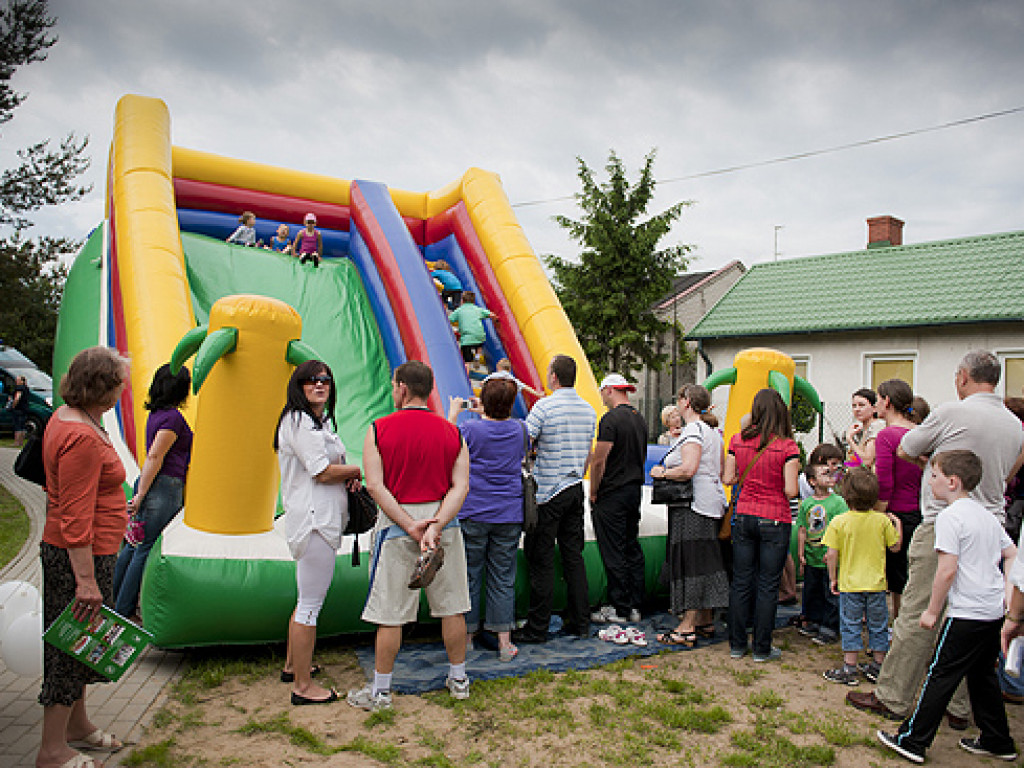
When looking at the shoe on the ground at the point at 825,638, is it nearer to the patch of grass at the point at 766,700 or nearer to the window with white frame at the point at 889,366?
the patch of grass at the point at 766,700

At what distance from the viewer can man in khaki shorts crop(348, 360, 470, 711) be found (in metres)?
3.46

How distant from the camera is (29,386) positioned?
1541cm

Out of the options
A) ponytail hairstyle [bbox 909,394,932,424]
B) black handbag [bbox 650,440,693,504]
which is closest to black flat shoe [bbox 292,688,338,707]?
black handbag [bbox 650,440,693,504]

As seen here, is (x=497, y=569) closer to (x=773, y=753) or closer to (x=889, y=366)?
(x=773, y=753)

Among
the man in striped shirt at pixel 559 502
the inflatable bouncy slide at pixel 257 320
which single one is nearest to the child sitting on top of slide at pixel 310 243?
the inflatable bouncy slide at pixel 257 320

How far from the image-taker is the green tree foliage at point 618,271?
18.4 m

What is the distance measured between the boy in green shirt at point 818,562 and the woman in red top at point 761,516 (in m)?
0.60

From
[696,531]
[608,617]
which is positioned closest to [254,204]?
[608,617]

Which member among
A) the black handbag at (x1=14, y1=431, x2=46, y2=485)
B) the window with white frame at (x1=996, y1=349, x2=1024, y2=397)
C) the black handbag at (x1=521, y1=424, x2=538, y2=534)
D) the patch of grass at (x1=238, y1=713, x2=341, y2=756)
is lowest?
the patch of grass at (x1=238, y1=713, x2=341, y2=756)

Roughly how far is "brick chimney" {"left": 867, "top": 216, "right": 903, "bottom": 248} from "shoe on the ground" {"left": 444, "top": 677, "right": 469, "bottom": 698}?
15.6 meters

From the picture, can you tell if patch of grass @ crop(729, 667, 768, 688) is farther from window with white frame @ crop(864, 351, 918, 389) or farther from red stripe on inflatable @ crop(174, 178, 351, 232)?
window with white frame @ crop(864, 351, 918, 389)

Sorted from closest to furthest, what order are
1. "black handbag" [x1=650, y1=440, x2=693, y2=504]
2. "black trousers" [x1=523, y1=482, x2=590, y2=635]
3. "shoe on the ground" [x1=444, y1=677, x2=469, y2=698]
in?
1. "shoe on the ground" [x1=444, y1=677, x2=469, y2=698]
2. "black trousers" [x1=523, y1=482, x2=590, y2=635]
3. "black handbag" [x1=650, y1=440, x2=693, y2=504]

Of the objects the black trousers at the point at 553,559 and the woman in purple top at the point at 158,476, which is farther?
the black trousers at the point at 553,559

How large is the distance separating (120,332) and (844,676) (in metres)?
5.35
